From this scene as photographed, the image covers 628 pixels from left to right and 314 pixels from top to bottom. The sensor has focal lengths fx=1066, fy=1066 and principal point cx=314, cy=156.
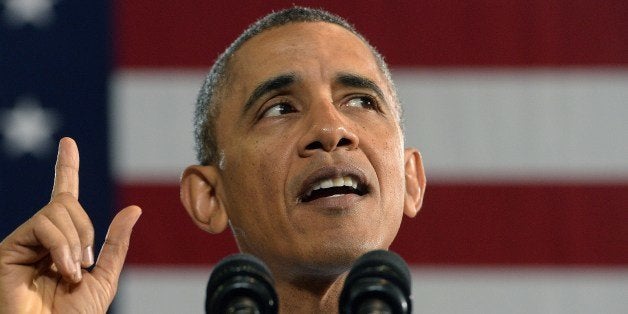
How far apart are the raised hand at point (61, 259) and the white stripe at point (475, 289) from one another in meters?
1.35

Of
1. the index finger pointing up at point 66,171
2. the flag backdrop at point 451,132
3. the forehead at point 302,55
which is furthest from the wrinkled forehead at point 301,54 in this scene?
the flag backdrop at point 451,132

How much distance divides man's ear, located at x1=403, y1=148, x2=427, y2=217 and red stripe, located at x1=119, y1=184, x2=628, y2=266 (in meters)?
0.93

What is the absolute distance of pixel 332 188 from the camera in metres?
1.54

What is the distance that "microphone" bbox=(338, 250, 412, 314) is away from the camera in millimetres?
1125

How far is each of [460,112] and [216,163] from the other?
1.26m

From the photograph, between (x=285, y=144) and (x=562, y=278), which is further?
(x=562, y=278)

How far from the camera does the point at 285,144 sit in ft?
5.29

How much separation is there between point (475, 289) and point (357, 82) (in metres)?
1.34

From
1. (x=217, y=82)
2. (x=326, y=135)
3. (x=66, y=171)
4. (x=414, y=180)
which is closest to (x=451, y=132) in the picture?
(x=414, y=180)

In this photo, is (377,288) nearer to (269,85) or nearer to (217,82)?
(269,85)

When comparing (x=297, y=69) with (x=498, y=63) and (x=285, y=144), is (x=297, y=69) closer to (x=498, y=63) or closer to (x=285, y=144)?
(x=285, y=144)

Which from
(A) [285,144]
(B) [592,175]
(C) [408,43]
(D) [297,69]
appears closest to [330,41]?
(D) [297,69]

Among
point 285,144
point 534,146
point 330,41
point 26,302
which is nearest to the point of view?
point 26,302

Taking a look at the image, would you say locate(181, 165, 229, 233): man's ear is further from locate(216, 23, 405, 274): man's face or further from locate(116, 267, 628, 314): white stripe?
locate(116, 267, 628, 314): white stripe
